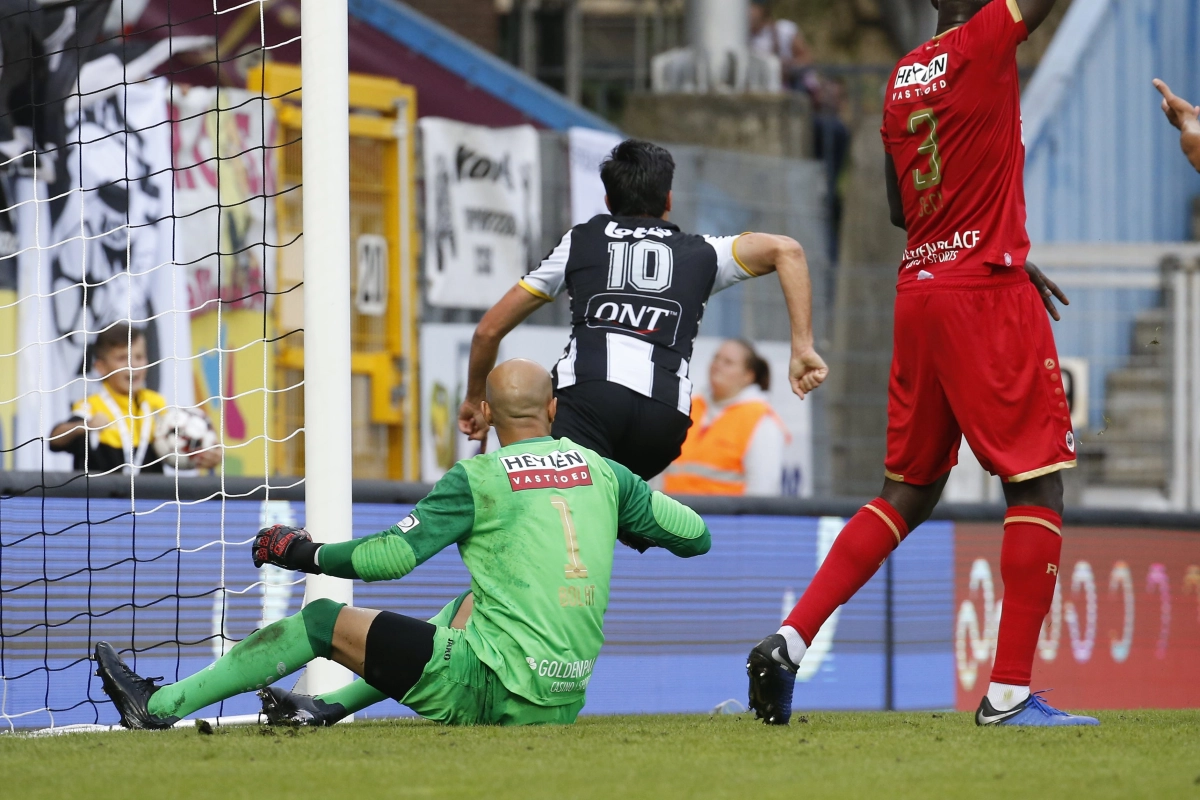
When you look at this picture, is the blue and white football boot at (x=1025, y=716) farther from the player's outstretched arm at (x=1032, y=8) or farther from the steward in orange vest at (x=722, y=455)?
the steward in orange vest at (x=722, y=455)

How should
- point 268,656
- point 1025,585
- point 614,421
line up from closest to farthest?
point 268,656
point 1025,585
point 614,421

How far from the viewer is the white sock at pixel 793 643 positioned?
184 inches

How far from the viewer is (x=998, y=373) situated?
4.66 meters

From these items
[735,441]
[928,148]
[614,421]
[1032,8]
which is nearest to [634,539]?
[614,421]

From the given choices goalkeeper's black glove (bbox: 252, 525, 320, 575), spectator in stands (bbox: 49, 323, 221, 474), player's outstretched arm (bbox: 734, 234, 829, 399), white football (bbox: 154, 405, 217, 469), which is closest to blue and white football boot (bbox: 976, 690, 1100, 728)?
player's outstretched arm (bbox: 734, 234, 829, 399)

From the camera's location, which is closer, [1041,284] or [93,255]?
[1041,284]

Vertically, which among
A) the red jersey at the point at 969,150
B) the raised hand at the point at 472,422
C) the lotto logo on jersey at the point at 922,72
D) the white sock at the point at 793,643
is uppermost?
the lotto logo on jersey at the point at 922,72

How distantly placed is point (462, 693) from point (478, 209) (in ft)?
22.1

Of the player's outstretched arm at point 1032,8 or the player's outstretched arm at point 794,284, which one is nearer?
the player's outstretched arm at point 1032,8

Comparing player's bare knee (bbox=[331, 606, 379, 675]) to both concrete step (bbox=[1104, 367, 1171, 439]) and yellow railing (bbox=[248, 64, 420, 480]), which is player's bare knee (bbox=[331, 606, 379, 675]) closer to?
yellow railing (bbox=[248, 64, 420, 480])

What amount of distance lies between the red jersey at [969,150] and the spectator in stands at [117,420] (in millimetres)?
3952

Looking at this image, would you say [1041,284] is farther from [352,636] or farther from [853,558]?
[352,636]

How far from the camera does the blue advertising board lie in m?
6.41

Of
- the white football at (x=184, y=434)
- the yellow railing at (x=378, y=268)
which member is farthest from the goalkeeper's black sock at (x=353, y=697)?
the yellow railing at (x=378, y=268)
